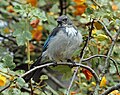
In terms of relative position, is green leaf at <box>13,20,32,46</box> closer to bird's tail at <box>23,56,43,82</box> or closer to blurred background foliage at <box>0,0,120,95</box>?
blurred background foliage at <box>0,0,120,95</box>

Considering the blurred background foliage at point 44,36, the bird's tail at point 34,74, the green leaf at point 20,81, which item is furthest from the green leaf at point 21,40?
the green leaf at point 20,81

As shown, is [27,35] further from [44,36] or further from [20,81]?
[44,36]

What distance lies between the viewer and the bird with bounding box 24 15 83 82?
2404mm

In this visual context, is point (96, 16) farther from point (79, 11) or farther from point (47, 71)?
point (47, 71)

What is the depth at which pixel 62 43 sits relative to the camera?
2432 millimetres

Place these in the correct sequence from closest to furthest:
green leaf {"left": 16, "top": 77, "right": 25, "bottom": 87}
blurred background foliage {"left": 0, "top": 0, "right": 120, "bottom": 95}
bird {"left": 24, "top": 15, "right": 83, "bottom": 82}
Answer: green leaf {"left": 16, "top": 77, "right": 25, "bottom": 87}, blurred background foliage {"left": 0, "top": 0, "right": 120, "bottom": 95}, bird {"left": 24, "top": 15, "right": 83, "bottom": 82}

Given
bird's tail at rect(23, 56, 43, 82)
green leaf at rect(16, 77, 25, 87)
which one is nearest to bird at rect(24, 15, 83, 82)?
bird's tail at rect(23, 56, 43, 82)

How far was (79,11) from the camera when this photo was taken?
2980 millimetres

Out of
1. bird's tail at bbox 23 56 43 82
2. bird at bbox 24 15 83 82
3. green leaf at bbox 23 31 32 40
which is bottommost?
bird's tail at bbox 23 56 43 82

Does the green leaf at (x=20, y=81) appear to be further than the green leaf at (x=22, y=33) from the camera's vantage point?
No

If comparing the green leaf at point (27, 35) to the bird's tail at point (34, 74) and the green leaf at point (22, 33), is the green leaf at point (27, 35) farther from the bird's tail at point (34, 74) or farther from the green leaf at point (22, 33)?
the bird's tail at point (34, 74)

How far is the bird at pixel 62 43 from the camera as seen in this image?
2.40 meters

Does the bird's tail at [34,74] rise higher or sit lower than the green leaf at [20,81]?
lower

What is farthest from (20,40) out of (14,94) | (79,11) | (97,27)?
(79,11)
